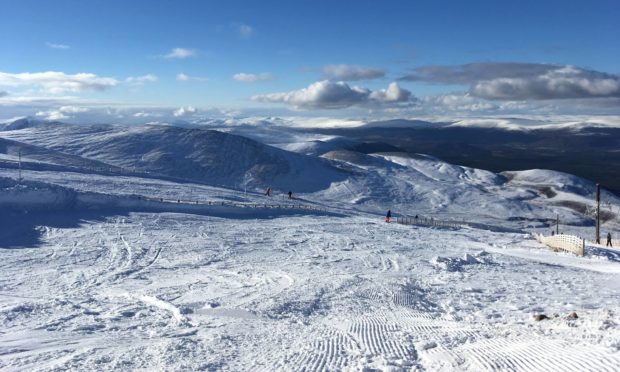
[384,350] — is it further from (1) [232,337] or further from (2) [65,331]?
(2) [65,331]

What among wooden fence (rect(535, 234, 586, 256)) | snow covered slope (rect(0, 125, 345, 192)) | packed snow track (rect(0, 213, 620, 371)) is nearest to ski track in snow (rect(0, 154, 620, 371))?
packed snow track (rect(0, 213, 620, 371))

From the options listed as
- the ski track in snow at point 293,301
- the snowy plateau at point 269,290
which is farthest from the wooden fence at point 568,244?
the ski track in snow at point 293,301

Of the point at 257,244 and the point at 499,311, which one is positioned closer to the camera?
the point at 499,311

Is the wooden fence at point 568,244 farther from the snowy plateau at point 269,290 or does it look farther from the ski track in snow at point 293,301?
the ski track in snow at point 293,301

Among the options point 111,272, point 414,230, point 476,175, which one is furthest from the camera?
point 476,175

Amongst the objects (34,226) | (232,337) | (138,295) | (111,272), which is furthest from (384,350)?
(34,226)
